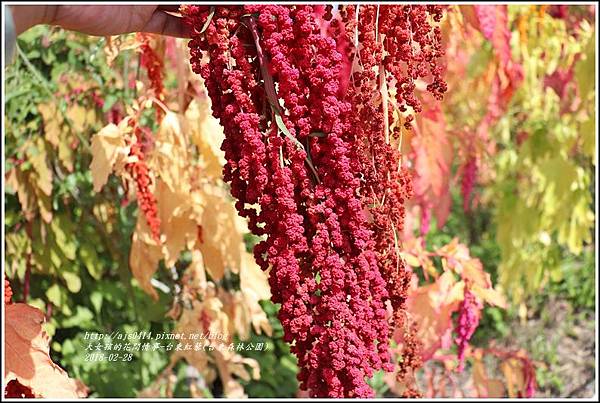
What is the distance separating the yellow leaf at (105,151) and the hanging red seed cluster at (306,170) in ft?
2.82

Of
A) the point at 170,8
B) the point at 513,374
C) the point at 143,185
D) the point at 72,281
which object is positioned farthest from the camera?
the point at 513,374

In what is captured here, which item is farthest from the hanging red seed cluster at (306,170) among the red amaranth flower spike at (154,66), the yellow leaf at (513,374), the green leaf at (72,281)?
the yellow leaf at (513,374)

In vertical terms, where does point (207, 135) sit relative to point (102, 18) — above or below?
below

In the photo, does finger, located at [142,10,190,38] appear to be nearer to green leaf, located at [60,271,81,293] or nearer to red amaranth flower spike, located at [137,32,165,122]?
red amaranth flower spike, located at [137,32,165,122]

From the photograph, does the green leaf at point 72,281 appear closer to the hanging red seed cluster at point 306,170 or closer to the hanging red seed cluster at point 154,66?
the hanging red seed cluster at point 154,66

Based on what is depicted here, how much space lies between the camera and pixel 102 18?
98 centimetres

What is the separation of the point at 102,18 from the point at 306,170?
0.29 m

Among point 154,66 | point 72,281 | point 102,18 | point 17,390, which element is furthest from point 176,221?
point 102,18

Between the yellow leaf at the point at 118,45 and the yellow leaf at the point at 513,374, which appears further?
the yellow leaf at the point at 513,374

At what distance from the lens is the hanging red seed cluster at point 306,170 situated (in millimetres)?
943

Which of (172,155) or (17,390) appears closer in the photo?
(17,390)

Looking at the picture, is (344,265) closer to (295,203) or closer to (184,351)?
(295,203)

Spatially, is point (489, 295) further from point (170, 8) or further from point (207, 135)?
point (170, 8)

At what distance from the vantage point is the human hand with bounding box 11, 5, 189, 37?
89 cm
